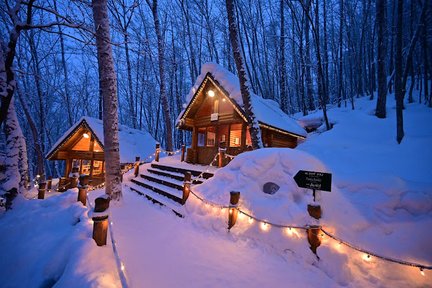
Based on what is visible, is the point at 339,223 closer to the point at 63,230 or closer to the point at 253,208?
the point at 253,208

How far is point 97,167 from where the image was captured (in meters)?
18.6

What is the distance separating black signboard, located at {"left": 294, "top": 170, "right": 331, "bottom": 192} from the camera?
4.83 metres

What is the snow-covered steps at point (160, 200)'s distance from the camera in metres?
7.37

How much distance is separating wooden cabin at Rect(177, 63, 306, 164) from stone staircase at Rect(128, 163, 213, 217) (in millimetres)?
2683

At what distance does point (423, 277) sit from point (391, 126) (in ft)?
36.9

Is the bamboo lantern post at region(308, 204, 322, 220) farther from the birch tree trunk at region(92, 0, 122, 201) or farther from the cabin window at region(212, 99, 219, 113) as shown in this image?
the cabin window at region(212, 99, 219, 113)

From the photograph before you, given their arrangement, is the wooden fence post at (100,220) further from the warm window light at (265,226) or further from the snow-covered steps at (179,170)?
the snow-covered steps at (179,170)

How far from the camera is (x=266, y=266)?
4492 millimetres

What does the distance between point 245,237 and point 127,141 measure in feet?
52.8

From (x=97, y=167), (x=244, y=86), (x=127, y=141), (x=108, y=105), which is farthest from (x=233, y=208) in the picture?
(x=97, y=167)

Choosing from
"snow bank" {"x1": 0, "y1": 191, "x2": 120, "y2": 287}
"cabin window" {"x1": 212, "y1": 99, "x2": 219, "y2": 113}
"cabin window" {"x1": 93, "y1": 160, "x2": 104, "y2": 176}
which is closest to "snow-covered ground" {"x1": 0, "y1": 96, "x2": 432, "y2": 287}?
"snow bank" {"x1": 0, "y1": 191, "x2": 120, "y2": 287}

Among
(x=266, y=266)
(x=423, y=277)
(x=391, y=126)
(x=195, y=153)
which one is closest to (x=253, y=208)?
(x=266, y=266)

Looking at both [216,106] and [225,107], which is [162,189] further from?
[216,106]

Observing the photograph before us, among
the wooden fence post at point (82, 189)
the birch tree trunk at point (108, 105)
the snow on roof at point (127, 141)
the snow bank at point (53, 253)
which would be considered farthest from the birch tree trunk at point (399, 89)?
the snow on roof at point (127, 141)
